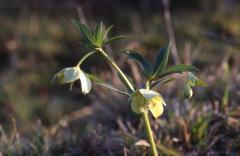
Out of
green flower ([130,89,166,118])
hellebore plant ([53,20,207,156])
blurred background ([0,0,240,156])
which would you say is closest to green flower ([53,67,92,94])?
hellebore plant ([53,20,207,156])

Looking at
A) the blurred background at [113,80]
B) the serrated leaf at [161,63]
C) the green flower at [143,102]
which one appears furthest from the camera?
the blurred background at [113,80]

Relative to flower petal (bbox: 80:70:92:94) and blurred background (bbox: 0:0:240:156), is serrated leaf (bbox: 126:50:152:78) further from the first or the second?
blurred background (bbox: 0:0:240:156)

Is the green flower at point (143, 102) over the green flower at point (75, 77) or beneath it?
beneath

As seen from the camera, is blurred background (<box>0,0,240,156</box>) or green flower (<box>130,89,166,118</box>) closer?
green flower (<box>130,89,166,118</box>)

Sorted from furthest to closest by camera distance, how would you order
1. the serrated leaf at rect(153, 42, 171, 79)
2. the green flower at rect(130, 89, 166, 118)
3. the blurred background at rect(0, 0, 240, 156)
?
the blurred background at rect(0, 0, 240, 156) < the serrated leaf at rect(153, 42, 171, 79) < the green flower at rect(130, 89, 166, 118)

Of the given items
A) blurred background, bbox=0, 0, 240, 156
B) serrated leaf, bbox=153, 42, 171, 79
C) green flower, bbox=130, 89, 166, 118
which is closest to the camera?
green flower, bbox=130, 89, 166, 118

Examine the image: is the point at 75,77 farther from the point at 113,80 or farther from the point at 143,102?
the point at 113,80

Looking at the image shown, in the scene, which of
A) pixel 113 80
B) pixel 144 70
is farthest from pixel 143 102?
pixel 113 80

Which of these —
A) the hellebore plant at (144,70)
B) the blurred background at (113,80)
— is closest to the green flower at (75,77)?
the hellebore plant at (144,70)

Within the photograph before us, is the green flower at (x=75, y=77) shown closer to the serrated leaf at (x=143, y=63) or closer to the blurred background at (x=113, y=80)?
the serrated leaf at (x=143, y=63)
